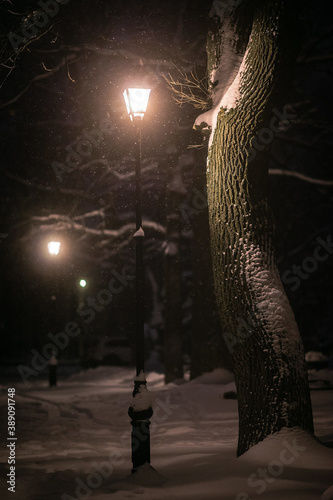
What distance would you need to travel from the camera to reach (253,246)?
281 inches

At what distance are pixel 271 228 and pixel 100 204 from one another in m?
14.6

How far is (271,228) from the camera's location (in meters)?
7.32

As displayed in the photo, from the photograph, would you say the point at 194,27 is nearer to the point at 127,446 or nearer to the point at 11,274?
the point at 127,446

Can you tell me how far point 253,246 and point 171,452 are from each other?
366 centimetres

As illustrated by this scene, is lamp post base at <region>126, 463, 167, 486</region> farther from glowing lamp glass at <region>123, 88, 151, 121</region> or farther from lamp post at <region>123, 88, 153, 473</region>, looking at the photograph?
glowing lamp glass at <region>123, 88, 151, 121</region>

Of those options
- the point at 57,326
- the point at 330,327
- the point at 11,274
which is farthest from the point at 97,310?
the point at 330,327

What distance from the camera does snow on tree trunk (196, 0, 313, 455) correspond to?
6.79 metres

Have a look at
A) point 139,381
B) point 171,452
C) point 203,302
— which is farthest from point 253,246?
point 203,302

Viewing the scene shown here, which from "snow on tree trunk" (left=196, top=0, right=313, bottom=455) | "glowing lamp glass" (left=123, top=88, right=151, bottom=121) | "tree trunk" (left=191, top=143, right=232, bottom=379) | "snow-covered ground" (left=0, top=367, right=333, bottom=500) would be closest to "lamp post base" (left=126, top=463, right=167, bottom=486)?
"snow-covered ground" (left=0, top=367, right=333, bottom=500)

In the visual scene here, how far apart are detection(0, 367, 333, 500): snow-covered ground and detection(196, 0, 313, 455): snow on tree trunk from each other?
48 cm

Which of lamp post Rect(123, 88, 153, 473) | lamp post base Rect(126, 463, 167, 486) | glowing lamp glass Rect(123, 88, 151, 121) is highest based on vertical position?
glowing lamp glass Rect(123, 88, 151, 121)

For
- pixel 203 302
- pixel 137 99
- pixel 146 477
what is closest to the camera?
pixel 146 477

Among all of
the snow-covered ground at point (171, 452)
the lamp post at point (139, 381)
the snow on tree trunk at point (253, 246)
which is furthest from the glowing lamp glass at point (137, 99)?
the snow-covered ground at point (171, 452)

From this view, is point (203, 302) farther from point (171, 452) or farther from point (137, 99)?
point (137, 99)
